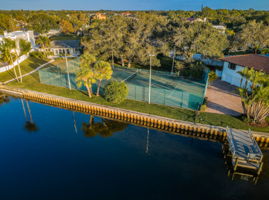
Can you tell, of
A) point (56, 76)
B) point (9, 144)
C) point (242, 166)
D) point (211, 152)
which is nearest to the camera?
point (242, 166)

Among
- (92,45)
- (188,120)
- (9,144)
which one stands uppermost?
(92,45)

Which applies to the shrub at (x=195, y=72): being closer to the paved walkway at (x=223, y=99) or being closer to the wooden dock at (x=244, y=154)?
the paved walkway at (x=223, y=99)

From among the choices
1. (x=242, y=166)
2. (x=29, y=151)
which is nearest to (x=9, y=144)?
(x=29, y=151)

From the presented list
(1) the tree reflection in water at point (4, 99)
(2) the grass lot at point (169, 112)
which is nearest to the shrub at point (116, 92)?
(2) the grass lot at point (169, 112)

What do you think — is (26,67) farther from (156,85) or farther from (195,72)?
(195,72)

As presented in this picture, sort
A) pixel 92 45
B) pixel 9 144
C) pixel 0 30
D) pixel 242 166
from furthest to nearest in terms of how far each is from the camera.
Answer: pixel 0 30
pixel 92 45
pixel 9 144
pixel 242 166

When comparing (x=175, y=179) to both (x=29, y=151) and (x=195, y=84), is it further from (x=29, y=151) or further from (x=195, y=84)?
(x=195, y=84)
